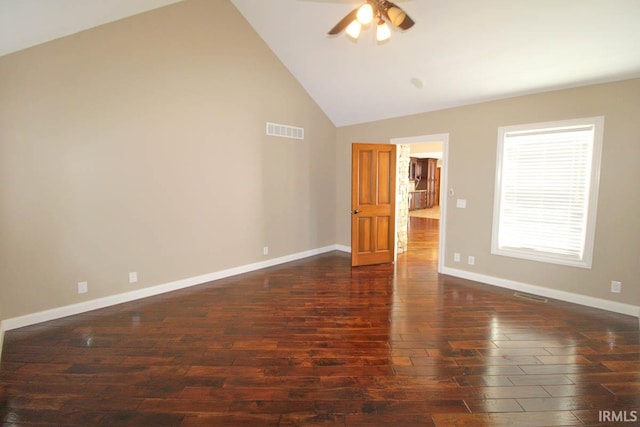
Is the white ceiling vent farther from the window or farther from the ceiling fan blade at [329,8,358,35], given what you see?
the window

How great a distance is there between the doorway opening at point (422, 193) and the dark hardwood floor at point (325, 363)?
1939 mm

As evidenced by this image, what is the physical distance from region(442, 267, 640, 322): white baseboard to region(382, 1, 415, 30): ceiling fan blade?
362 cm

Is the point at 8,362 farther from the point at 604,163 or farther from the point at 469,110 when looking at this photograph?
the point at 604,163

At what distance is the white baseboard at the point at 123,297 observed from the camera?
302 cm

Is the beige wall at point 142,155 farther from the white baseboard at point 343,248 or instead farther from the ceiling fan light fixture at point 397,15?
the ceiling fan light fixture at point 397,15

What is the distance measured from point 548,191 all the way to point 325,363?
11.9ft

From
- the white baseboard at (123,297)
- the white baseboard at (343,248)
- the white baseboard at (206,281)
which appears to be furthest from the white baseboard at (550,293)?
the white baseboard at (123,297)

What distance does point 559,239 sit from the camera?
3.84 meters

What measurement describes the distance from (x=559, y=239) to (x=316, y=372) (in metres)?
3.61

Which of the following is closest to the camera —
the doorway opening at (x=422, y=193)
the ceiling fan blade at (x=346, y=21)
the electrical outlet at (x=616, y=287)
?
the ceiling fan blade at (x=346, y=21)

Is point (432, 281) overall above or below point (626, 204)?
below

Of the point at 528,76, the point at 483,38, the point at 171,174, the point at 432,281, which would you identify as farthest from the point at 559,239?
the point at 171,174

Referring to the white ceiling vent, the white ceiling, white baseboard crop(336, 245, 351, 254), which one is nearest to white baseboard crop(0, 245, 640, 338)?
white baseboard crop(336, 245, 351, 254)

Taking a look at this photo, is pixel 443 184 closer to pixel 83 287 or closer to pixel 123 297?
pixel 123 297
